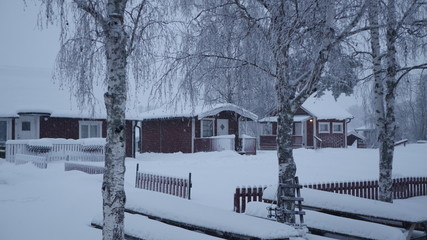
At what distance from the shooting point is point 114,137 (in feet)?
17.3

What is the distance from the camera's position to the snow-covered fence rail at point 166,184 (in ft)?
39.4

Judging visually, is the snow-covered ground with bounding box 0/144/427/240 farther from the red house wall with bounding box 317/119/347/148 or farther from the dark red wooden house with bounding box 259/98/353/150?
the red house wall with bounding box 317/119/347/148

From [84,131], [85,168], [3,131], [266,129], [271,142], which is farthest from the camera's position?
[266,129]

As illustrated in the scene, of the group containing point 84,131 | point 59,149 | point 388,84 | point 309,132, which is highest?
point 388,84

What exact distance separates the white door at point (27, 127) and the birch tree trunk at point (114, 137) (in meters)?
22.6

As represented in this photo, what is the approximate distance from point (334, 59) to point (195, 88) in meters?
2.95

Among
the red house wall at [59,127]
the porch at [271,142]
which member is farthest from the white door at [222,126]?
the red house wall at [59,127]

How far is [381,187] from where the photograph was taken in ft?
36.8

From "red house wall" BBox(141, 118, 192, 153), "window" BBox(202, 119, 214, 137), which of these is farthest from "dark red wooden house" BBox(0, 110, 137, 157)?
"window" BBox(202, 119, 214, 137)

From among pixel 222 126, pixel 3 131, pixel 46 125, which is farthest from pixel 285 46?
pixel 3 131

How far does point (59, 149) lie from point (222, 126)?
1235 cm

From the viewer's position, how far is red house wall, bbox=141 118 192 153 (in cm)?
2984

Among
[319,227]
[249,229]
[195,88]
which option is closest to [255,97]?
[195,88]

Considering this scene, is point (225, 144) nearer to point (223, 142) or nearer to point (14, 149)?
point (223, 142)
